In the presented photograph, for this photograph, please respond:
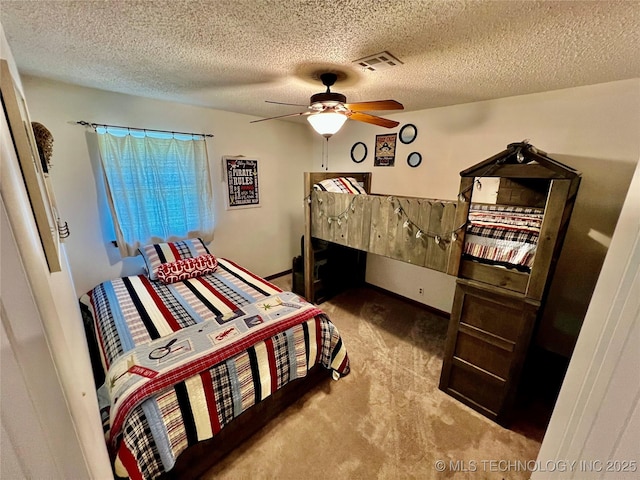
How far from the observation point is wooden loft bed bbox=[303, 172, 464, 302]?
204cm

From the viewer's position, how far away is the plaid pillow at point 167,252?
2646 mm

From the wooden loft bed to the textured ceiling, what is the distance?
951 millimetres

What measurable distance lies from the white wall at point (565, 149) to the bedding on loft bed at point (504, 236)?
2.61ft

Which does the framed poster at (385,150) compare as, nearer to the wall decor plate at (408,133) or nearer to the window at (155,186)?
the wall decor plate at (408,133)

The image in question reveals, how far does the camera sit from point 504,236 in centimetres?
166

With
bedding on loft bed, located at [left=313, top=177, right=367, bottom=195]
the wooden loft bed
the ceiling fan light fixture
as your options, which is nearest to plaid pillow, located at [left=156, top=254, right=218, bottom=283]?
the wooden loft bed

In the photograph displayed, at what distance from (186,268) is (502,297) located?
273 cm

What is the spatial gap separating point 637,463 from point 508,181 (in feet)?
6.91

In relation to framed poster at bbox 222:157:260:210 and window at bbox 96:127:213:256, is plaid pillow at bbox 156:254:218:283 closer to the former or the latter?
window at bbox 96:127:213:256

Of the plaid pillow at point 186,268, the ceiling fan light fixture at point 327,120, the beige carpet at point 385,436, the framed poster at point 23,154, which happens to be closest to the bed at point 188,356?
the plaid pillow at point 186,268

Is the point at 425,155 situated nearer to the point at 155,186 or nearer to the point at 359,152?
the point at 359,152

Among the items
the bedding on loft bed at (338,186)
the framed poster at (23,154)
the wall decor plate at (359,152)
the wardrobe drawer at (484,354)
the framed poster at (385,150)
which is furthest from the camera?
the wall decor plate at (359,152)

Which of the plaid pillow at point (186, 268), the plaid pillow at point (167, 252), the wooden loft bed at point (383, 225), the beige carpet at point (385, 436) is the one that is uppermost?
the wooden loft bed at point (383, 225)

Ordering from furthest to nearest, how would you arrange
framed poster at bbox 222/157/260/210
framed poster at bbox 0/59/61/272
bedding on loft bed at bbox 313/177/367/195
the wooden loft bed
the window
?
framed poster at bbox 222/157/260/210
bedding on loft bed at bbox 313/177/367/195
the window
the wooden loft bed
framed poster at bbox 0/59/61/272
